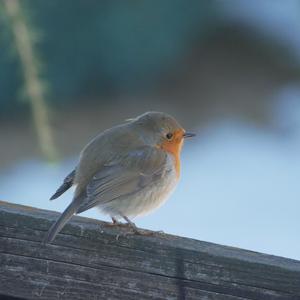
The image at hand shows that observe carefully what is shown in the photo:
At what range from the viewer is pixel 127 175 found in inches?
180

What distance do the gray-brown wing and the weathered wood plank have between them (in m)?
1.21

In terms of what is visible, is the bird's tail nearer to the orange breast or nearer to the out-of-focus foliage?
the orange breast

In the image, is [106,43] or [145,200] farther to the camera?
[106,43]

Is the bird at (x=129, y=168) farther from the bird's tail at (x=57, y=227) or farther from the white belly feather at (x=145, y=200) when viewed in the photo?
the bird's tail at (x=57, y=227)

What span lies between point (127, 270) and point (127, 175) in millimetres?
1786

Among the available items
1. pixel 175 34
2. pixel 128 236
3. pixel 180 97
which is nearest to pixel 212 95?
pixel 180 97

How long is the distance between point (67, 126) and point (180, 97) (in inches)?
80.4

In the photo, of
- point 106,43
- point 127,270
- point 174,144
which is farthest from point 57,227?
point 106,43

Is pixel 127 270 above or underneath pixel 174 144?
underneath

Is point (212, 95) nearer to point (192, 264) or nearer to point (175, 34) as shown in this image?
point (175, 34)

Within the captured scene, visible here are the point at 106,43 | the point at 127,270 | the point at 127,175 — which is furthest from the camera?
the point at 106,43

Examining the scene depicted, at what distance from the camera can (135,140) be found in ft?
14.8

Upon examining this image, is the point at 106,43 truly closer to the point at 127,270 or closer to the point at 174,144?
the point at 174,144

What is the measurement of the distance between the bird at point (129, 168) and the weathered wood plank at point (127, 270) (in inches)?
43.9
